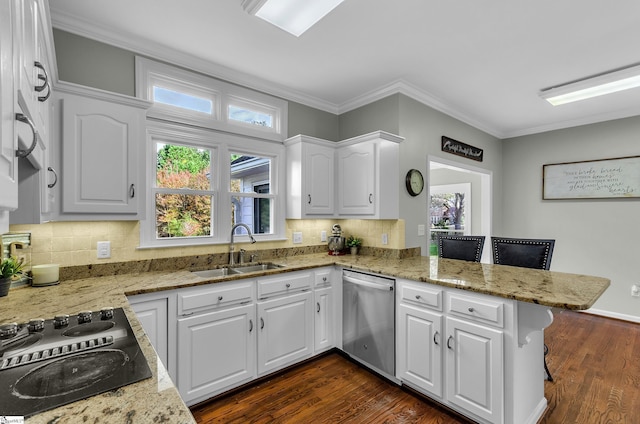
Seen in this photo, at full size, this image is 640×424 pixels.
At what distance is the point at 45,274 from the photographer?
76.4 inches

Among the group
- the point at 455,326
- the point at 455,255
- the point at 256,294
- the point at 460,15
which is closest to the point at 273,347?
the point at 256,294

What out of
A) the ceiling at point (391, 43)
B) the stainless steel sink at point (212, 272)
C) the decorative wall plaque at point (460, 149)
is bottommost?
the stainless steel sink at point (212, 272)

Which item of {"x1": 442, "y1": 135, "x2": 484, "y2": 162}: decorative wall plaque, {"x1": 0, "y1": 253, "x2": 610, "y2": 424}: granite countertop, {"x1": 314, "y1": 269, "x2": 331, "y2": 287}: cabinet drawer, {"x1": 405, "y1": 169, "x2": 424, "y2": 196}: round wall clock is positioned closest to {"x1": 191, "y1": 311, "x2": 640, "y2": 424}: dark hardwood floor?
{"x1": 314, "y1": 269, "x2": 331, "y2": 287}: cabinet drawer

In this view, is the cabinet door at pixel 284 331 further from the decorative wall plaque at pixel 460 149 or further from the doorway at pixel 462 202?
the doorway at pixel 462 202

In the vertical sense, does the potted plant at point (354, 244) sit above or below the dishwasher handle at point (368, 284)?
above

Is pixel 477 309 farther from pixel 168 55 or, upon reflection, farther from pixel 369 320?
pixel 168 55

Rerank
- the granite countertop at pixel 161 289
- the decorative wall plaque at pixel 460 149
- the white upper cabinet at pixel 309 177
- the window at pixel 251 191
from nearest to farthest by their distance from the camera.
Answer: the granite countertop at pixel 161 289, the window at pixel 251 191, the white upper cabinet at pixel 309 177, the decorative wall plaque at pixel 460 149

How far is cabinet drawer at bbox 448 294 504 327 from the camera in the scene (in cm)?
183

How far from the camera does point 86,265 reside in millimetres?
2203

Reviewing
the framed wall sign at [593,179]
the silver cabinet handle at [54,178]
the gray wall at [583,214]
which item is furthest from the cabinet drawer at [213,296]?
the framed wall sign at [593,179]

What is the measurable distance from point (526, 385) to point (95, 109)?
333 centimetres

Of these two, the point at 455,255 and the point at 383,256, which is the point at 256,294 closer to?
the point at 383,256

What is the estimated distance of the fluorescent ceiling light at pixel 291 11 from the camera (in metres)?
1.86

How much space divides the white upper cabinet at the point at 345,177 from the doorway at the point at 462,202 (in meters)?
1.86
